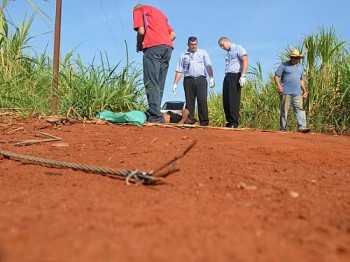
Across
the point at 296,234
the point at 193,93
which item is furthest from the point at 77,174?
the point at 193,93

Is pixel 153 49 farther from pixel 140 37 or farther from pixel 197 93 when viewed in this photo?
pixel 197 93

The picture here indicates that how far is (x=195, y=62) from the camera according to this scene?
624 centimetres

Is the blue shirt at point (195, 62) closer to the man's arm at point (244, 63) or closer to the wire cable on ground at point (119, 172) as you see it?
the man's arm at point (244, 63)

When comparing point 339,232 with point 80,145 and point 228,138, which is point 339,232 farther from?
point 228,138

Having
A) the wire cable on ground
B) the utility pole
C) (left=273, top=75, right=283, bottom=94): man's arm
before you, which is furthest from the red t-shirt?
the wire cable on ground

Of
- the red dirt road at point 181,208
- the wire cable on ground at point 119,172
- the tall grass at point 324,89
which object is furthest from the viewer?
the tall grass at point 324,89

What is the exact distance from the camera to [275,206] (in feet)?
5.25

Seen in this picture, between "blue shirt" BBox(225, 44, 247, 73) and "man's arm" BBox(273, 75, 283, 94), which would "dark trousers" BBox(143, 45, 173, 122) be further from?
"man's arm" BBox(273, 75, 283, 94)

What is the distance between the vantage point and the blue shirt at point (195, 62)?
20.3 ft

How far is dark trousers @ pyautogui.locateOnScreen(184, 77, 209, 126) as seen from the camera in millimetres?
6074

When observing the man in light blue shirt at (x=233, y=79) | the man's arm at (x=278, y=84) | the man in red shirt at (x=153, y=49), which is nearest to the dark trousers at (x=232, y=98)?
the man in light blue shirt at (x=233, y=79)

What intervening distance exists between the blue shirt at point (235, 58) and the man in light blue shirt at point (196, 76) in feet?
1.20

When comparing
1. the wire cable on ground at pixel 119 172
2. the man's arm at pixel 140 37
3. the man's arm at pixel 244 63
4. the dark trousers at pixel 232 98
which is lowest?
the wire cable on ground at pixel 119 172

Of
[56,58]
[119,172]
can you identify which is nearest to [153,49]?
[56,58]
